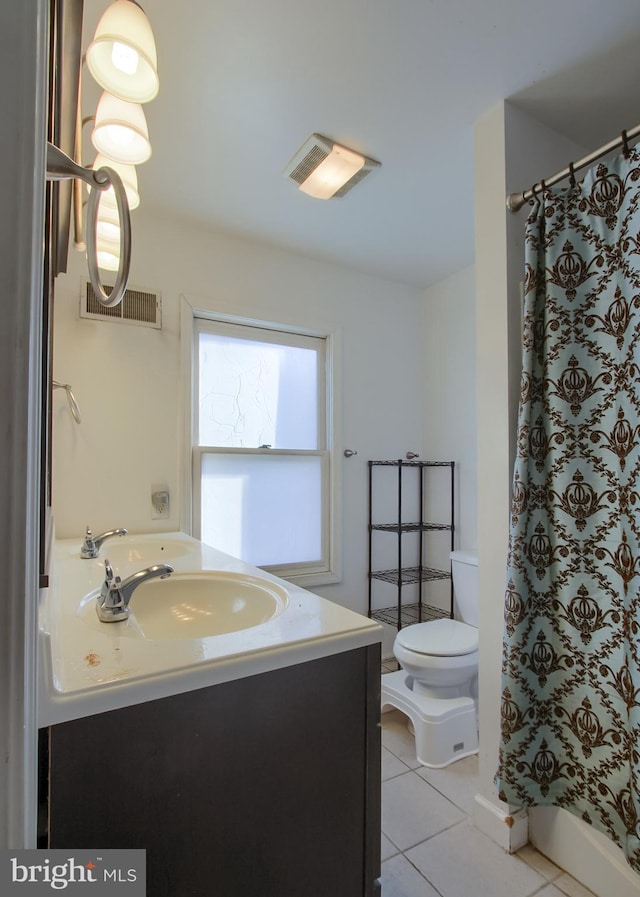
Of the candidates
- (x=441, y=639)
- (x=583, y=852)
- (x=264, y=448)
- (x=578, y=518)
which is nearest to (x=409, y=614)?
(x=441, y=639)

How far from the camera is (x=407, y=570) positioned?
281 cm

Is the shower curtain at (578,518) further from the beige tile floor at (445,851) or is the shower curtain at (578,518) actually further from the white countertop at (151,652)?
Answer: the white countertop at (151,652)

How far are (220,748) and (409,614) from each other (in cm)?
221

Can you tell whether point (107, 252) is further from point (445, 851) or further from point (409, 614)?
point (409, 614)

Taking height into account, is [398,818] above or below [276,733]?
below

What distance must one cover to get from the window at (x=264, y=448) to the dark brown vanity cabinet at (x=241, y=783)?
1527 millimetres

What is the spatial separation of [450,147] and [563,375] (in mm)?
996

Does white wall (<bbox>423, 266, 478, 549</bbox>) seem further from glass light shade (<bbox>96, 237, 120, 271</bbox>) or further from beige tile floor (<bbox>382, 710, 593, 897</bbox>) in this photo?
glass light shade (<bbox>96, 237, 120, 271</bbox>)

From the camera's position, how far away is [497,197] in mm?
1491

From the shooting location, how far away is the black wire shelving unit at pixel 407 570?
2.66 m

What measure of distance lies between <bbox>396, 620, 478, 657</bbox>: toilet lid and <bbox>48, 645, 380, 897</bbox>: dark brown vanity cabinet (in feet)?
3.55

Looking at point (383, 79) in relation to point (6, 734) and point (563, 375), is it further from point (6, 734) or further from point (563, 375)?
point (6, 734)

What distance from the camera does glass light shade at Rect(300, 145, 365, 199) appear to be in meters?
1.70

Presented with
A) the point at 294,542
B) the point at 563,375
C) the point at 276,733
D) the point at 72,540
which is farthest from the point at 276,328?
the point at 276,733
